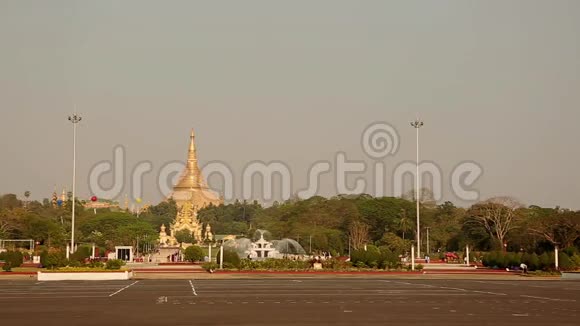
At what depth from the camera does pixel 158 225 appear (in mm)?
168250

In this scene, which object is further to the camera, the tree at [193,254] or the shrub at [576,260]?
the tree at [193,254]

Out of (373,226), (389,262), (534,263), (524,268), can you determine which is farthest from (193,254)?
(373,226)

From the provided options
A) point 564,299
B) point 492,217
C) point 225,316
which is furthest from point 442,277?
point 492,217

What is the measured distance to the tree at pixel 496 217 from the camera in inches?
3681

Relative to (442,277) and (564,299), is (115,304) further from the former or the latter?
(442,277)

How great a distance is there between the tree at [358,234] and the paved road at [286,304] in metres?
61.6

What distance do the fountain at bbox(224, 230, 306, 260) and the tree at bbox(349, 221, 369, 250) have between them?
39.3 ft

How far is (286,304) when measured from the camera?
29531 mm

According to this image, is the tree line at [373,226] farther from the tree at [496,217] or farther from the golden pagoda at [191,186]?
the golden pagoda at [191,186]

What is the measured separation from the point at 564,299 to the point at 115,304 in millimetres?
16673

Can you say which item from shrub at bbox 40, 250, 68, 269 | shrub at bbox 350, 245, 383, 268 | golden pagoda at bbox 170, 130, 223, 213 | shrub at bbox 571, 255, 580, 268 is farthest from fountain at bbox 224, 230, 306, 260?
golden pagoda at bbox 170, 130, 223, 213

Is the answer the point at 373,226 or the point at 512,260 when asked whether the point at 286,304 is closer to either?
the point at 512,260

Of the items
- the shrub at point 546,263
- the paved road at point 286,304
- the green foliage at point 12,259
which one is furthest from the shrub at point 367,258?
the green foliage at point 12,259

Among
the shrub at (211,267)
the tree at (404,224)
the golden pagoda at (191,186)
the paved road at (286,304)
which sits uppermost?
the golden pagoda at (191,186)
